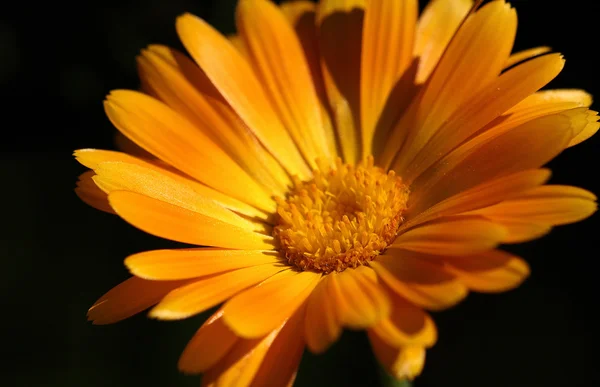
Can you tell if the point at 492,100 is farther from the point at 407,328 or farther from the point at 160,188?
the point at 160,188

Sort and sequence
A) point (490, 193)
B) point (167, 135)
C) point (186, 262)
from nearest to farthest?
point (490, 193), point (186, 262), point (167, 135)

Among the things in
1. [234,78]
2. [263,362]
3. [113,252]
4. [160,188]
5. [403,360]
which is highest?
[234,78]

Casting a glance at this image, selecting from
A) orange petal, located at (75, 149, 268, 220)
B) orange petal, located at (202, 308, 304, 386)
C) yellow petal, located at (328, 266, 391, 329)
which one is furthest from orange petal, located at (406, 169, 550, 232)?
orange petal, located at (75, 149, 268, 220)

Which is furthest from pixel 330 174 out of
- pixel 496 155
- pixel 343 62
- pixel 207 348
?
pixel 207 348

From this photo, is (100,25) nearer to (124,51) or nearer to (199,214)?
(124,51)

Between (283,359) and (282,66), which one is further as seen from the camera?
(282,66)

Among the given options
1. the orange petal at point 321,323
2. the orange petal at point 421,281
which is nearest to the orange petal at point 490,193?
the orange petal at point 421,281

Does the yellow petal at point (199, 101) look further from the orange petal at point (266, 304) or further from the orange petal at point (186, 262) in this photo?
the orange petal at point (266, 304)
